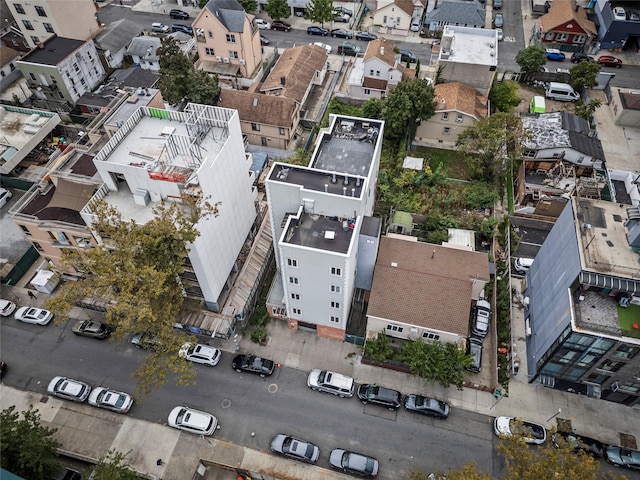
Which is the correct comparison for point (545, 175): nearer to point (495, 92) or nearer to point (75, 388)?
point (495, 92)

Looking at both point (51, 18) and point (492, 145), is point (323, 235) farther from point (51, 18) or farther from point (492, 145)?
point (51, 18)

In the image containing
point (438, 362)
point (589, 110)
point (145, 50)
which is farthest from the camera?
point (145, 50)

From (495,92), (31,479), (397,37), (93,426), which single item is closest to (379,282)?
(93,426)

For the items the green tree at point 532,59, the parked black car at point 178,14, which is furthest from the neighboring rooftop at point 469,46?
the parked black car at point 178,14

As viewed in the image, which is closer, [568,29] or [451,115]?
[451,115]

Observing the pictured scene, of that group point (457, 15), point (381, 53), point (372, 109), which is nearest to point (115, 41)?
point (381, 53)

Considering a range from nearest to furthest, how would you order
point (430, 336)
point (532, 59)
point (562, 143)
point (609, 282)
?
point (609, 282)
point (430, 336)
point (562, 143)
point (532, 59)

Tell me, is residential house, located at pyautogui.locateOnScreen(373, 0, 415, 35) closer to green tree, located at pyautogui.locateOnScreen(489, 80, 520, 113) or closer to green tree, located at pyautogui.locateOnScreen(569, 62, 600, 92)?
green tree, located at pyautogui.locateOnScreen(489, 80, 520, 113)
